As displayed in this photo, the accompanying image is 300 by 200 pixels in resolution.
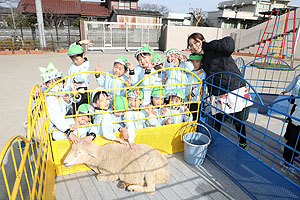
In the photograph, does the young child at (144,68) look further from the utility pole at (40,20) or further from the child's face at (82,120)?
the utility pole at (40,20)

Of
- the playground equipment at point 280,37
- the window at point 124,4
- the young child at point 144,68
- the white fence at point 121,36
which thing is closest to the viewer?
the young child at point 144,68

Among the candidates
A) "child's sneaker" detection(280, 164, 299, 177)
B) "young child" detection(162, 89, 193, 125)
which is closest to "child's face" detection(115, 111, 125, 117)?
"young child" detection(162, 89, 193, 125)

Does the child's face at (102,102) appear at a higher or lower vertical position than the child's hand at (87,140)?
higher

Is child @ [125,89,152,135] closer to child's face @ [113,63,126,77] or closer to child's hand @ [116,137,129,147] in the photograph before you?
child's hand @ [116,137,129,147]

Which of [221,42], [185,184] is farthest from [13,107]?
[221,42]

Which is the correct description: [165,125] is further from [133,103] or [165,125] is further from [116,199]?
[116,199]

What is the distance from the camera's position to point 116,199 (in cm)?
251

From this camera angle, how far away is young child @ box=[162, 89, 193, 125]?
3.28 metres

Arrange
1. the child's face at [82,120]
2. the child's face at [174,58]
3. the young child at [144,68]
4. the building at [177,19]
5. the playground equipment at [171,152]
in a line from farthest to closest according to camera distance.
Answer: the building at [177,19]
the child's face at [174,58]
the young child at [144,68]
the child's face at [82,120]
the playground equipment at [171,152]

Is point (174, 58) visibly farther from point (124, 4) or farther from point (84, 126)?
point (124, 4)

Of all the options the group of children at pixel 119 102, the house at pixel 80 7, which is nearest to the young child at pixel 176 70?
the group of children at pixel 119 102

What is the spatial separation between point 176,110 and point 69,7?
25.0 meters

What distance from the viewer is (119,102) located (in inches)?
117

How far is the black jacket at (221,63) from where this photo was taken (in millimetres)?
3033
